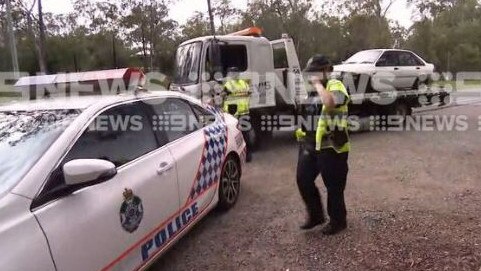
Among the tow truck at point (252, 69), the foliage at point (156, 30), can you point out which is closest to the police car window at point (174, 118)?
the tow truck at point (252, 69)

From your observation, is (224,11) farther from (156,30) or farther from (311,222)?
(311,222)

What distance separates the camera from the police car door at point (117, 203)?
2.63 m

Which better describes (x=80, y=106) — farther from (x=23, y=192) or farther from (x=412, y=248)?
(x=412, y=248)

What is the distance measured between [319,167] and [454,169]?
10.7 feet

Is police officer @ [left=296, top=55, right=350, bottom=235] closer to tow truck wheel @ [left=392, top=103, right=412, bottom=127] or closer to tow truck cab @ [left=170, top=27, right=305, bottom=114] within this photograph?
tow truck cab @ [left=170, top=27, right=305, bottom=114]

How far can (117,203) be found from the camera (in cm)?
305

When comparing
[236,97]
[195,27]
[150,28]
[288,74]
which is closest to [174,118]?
[236,97]

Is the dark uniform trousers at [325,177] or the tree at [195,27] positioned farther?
the tree at [195,27]

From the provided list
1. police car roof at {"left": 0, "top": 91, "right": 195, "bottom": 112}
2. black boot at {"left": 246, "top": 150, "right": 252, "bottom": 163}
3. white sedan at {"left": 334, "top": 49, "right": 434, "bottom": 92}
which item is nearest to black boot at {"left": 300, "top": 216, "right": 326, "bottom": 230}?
police car roof at {"left": 0, "top": 91, "right": 195, "bottom": 112}

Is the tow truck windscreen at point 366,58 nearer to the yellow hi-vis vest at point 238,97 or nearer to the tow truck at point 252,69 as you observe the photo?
the tow truck at point 252,69

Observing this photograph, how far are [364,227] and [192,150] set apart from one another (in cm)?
173

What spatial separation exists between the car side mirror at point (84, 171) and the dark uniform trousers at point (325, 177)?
6.46ft

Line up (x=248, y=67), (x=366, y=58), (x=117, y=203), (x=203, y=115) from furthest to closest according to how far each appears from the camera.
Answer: (x=366, y=58)
(x=248, y=67)
(x=203, y=115)
(x=117, y=203)

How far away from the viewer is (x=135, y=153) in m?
3.54
